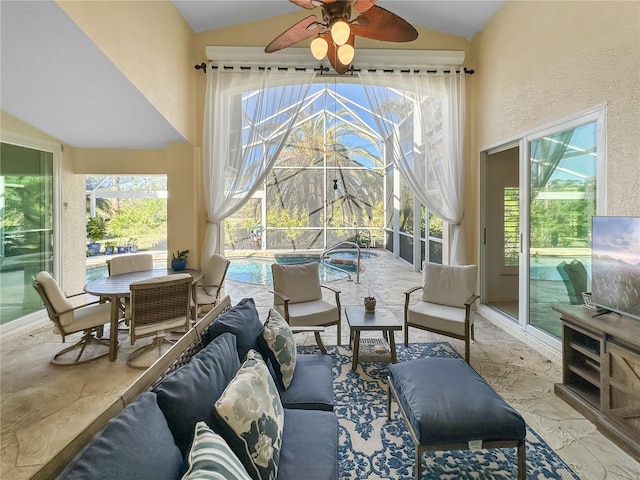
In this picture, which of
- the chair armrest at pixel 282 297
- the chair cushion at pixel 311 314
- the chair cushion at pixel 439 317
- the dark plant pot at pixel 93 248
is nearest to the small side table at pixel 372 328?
the chair cushion at pixel 311 314

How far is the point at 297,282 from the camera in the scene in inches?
142

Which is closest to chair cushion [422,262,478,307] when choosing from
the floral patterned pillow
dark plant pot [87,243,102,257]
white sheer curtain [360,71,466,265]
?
white sheer curtain [360,71,466,265]

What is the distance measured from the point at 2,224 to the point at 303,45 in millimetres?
4344

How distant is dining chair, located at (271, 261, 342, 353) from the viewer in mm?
3232

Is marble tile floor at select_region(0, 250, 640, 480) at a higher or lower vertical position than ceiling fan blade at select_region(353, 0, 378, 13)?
lower

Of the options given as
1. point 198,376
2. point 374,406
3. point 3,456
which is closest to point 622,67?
point 374,406

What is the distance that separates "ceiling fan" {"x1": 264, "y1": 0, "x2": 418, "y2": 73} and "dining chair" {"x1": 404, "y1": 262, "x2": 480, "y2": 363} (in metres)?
2.35

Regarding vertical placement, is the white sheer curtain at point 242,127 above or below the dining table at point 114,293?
above

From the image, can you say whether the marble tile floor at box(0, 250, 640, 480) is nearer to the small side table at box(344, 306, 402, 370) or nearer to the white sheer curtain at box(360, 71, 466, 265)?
the small side table at box(344, 306, 402, 370)

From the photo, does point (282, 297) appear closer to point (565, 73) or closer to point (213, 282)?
point (213, 282)

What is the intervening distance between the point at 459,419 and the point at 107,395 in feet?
8.49

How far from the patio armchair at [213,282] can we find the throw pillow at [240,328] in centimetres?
207

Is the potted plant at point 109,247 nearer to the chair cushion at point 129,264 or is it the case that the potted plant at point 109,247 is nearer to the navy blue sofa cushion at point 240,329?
the chair cushion at point 129,264

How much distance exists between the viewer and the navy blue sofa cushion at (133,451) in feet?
2.45
